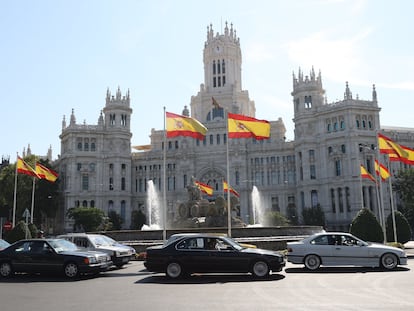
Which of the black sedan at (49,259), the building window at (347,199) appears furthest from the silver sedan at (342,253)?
the building window at (347,199)

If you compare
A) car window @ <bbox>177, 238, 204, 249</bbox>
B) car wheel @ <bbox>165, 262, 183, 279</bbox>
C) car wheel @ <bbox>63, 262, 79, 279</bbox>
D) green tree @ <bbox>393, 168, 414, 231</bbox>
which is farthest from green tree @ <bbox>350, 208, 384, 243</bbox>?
green tree @ <bbox>393, 168, 414, 231</bbox>

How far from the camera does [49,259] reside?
701 inches

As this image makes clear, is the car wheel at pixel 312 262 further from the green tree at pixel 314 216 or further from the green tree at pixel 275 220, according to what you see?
the green tree at pixel 314 216

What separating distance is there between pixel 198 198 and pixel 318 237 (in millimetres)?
20153

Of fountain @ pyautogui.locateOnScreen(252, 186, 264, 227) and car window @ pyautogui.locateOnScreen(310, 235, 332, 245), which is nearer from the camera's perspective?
car window @ pyautogui.locateOnScreen(310, 235, 332, 245)

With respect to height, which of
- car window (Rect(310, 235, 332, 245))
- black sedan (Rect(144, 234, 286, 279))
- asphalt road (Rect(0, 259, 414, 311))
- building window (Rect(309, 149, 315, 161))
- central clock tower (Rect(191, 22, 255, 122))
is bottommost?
asphalt road (Rect(0, 259, 414, 311))

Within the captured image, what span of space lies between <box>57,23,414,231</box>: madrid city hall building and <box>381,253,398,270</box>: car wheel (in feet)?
197

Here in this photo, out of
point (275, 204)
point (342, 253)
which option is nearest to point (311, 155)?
point (275, 204)

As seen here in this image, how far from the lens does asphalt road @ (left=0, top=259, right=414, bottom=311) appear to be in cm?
1141

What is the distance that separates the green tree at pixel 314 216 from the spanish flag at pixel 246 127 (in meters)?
48.2

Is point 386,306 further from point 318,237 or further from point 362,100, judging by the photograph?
point 362,100

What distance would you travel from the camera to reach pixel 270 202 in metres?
88.5

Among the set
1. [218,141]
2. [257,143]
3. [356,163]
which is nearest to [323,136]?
[356,163]

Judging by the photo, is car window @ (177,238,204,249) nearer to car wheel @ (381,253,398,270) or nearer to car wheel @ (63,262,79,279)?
car wheel @ (63,262,79,279)
